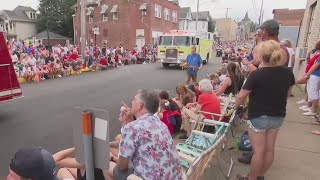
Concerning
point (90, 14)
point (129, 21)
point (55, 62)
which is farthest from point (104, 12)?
point (55, 62)

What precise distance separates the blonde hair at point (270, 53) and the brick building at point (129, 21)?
37468mm

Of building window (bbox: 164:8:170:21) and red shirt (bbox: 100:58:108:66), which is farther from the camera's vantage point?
building window (bbox: 164:8:170:21)

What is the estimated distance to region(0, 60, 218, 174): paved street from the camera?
19.3ft

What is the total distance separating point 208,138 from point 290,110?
458cm

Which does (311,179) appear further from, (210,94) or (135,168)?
(135,168)

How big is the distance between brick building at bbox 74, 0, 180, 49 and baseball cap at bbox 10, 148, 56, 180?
38.7 meters

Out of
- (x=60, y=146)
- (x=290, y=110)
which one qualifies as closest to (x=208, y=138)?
(x=60, y=146)

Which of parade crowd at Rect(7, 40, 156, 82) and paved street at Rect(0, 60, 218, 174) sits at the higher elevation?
parade crowd at Rect(7, 40, 156, 82)

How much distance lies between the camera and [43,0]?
6644 centimetres

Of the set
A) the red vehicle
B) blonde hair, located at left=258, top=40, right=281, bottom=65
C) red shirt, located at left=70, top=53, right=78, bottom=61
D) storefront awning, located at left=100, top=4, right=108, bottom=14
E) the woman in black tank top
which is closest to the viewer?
blonde hair, located at left=258, top=40, right=281, bottom=65

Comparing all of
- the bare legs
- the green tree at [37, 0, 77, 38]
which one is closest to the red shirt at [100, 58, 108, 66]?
the bare legs

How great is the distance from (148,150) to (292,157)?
10.7 ft

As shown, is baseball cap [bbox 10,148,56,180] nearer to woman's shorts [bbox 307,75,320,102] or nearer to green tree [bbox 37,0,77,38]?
woman's shorts [bbox 307,75,320,102]

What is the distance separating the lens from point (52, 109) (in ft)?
28.6
